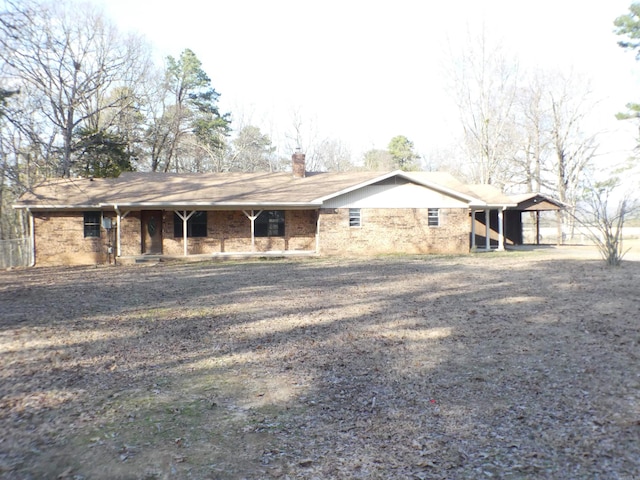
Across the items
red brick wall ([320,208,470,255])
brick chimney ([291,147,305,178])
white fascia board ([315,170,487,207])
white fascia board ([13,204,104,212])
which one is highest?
brick chimney ([291,147,305,178])

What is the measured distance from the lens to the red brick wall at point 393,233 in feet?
68.5

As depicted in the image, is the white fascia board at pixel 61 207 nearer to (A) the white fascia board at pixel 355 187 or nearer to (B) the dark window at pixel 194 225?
(B) the dark window at pixel 194 225

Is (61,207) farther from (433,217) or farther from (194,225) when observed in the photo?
(433,217)

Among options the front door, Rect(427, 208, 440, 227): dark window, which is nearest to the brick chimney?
Rect(427, 208, 440, 227): dark window

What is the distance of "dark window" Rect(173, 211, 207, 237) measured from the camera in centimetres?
2055

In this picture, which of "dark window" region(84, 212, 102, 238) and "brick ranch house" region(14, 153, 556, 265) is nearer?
"brick ranch house" region(14, 153, 556, 265)

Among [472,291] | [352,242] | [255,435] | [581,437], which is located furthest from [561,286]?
[352,242]

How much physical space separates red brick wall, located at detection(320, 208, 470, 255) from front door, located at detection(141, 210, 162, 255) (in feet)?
23.6

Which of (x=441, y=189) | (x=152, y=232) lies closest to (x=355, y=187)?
(x=441, y=189)

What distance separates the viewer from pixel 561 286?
34.5 ft

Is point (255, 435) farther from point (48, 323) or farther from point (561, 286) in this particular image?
point (561, 286)

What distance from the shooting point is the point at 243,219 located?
2108 centimetres

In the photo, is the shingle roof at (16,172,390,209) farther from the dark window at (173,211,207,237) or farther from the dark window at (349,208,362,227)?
the dark window at (349,208,362,227)

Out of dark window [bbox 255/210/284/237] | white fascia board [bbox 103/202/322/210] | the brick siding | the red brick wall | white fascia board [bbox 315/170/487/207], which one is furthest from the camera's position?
dark window [bbox 255/210/284/237]
